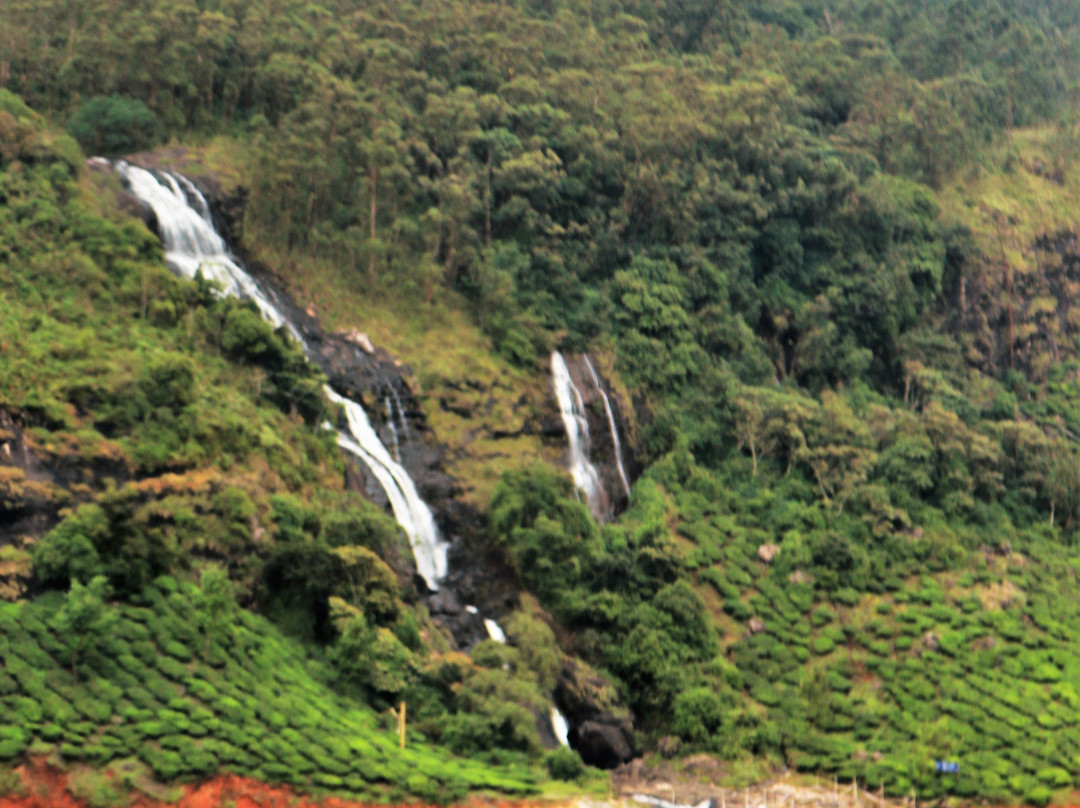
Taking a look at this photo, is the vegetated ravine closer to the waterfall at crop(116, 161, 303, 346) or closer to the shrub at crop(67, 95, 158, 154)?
the waterfall at crop(116, 161, 303, 346)

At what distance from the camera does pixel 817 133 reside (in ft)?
149

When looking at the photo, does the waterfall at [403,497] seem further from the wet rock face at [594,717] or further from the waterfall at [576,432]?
the waterfall at [576,432]

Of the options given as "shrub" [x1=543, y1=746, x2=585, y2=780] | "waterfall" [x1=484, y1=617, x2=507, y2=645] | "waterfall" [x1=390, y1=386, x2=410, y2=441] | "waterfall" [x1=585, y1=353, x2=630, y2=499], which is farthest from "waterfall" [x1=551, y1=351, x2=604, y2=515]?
"shrub" [x1=543, y1=746, x2=585, y2=780]

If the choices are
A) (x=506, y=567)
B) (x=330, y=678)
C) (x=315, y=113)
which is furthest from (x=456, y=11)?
(x=330, y=678)

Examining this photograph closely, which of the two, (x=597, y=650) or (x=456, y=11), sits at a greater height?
(x=456, y=11)

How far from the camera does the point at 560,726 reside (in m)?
23.3

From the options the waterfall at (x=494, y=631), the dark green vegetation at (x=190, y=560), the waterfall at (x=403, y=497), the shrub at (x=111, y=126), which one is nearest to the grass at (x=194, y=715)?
the dark green vegetation at (x=190, y=560)

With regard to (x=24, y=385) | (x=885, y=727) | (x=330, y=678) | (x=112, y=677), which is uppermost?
(x=24, y=385)

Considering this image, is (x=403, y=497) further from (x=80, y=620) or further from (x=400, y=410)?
(x=80, y=620)

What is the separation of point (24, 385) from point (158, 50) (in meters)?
17.4

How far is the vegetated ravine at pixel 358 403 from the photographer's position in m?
26.0

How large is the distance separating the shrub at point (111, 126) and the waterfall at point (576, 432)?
13277mm

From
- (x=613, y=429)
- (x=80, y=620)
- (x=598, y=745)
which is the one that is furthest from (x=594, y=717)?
(x=80, y=620)

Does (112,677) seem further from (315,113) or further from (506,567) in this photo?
(315,113)
